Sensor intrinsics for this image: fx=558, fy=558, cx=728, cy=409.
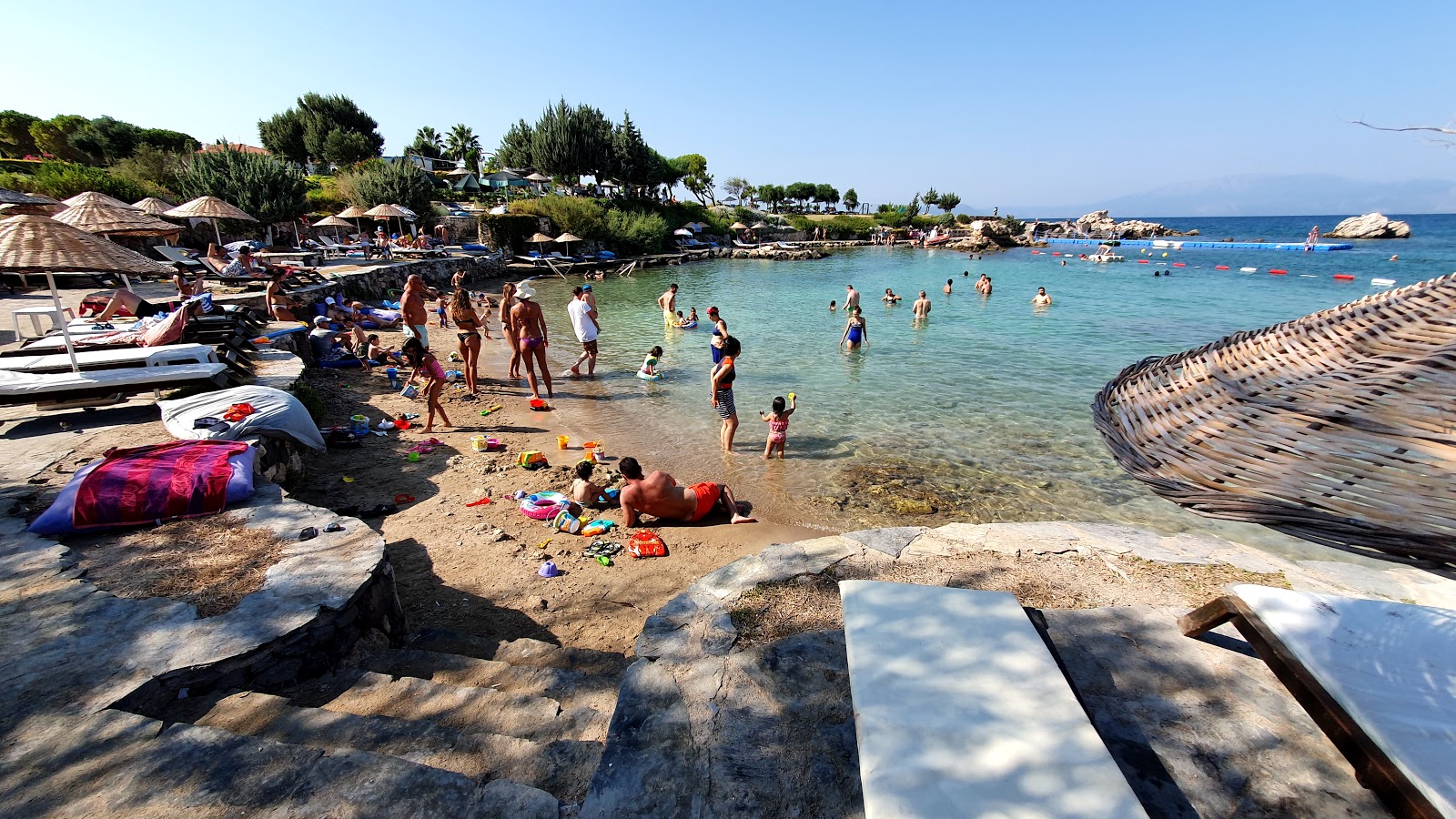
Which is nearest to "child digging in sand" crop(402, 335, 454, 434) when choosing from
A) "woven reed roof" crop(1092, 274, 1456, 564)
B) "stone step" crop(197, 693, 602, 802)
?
"stone step" crop(197, 693, 602, 802)

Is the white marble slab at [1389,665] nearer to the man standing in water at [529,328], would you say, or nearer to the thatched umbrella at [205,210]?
the man standing in water at [529,328]

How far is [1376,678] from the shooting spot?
161cm

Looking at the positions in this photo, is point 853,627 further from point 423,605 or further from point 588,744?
point 423,605

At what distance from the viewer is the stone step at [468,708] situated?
2.52 metres

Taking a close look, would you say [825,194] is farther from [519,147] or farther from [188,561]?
[188,561]

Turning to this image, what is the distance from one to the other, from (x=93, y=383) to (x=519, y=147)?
159ft

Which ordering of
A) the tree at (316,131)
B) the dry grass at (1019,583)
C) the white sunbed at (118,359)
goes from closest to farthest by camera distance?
the dry grass at (1019,583)
the white sunbed at (118,359)
the tree at (316,131)

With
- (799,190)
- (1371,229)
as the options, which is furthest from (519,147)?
(1371,229)

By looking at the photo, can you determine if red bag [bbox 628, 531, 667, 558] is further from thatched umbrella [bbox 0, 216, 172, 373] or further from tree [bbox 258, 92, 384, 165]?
tree [bbox 258, 92, 384, 165]

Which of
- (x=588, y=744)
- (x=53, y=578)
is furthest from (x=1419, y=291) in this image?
(x=53, y=578)

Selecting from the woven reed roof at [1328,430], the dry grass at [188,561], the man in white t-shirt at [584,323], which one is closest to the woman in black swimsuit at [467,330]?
the man in white t-shirt at [584,323]

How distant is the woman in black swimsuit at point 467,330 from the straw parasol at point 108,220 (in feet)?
21.4

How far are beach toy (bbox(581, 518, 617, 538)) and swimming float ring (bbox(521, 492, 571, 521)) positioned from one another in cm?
35

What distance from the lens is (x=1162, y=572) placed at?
11.3ft
